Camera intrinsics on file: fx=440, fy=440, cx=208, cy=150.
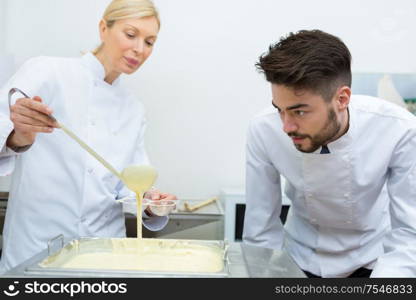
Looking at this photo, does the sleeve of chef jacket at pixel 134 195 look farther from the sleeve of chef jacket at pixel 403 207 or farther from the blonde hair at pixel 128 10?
the sleeve of chef jacket at pixel 403 207

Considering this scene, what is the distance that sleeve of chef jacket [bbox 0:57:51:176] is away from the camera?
4.29ft

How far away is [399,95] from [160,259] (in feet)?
7.41

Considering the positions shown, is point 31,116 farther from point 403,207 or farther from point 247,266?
point 403,207

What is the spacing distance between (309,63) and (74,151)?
864 mm

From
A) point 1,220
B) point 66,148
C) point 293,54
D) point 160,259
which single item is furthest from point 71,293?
point 1,220

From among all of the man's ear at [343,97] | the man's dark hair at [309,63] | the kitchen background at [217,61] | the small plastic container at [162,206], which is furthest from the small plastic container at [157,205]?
the kitchen background at [217,61]

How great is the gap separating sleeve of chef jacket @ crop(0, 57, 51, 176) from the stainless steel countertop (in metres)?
0.42

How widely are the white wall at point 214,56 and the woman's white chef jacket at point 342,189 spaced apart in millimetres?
1148

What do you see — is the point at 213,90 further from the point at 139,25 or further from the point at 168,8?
the point at 139,25

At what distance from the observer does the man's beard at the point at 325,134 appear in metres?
1.40

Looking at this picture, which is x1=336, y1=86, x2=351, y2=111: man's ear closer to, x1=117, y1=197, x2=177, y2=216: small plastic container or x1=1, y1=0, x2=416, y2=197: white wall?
x1=117, y1=197, x2=177, y2=216: small plastic container

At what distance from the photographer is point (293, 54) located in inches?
53.3

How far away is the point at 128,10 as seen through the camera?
170 cm

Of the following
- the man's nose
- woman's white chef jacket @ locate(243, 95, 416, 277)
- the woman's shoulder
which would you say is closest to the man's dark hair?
the man's nose
